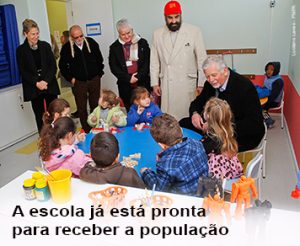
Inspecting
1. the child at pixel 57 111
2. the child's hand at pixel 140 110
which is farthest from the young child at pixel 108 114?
the child at pixel 57 111

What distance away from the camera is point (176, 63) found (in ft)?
11.7

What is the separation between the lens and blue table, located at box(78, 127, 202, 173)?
199 centimetres

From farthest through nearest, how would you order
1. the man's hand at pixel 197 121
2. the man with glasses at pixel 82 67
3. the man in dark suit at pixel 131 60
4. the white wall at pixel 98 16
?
the white wall at pixel 98 16 < the man with glasses at pixel 82 67 < the man in dark suit at pixel 131 60 < the man's hand at pixel 197 121

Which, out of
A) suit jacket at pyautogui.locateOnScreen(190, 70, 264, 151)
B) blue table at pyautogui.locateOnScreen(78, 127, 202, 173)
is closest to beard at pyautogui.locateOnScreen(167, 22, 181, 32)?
suit jacket at pyautogui.locateOnScreen(190, 70, 264, 151)

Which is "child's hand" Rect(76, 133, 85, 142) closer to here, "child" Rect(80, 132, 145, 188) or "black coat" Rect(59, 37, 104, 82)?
"child" Rect(80, 132, 145, 188)

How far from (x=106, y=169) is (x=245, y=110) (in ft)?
4.70

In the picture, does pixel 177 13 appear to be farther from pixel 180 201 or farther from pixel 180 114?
pixel 180 201

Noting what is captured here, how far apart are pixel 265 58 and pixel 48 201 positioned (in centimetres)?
407

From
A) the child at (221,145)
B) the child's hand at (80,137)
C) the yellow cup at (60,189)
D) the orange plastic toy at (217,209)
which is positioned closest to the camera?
the orange plastic toy at (217,209)

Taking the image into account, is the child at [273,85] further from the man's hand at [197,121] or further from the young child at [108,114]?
the young child at [108,114]

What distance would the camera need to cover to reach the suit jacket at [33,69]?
3418mm

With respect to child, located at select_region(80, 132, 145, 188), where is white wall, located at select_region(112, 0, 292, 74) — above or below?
above

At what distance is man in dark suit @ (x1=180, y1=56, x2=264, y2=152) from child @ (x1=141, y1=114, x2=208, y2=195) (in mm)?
877

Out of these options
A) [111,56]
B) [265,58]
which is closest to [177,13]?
[111,56]
